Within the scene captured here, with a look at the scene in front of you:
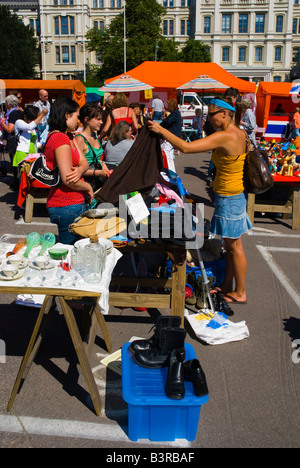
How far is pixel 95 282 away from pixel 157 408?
0.90 meters

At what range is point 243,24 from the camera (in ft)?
240

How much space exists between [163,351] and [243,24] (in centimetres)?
8015

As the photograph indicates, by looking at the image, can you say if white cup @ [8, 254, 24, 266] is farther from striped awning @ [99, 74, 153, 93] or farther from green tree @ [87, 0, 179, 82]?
green tree @ [87, 0, 179, 82]

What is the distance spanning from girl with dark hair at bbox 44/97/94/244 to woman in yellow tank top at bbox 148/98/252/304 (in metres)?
1.15

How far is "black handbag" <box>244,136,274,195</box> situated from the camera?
14.4 feet

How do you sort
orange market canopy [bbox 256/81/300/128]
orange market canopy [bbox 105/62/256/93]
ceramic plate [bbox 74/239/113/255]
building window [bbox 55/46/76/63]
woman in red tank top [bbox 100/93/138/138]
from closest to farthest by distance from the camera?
ceramic plate [bbox 74/239/113/255]
woman in red tank top [bbox 100/93/138/138]
orange market canopy [bbox 105/62/256/93]
orange market canopy [bbox 256/81/300/128]
building window [bbox 55/46/76/63]

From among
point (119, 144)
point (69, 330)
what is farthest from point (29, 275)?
point (119, 144)

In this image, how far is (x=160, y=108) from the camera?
16.5 metres

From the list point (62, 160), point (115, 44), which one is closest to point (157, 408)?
point (62, 160)

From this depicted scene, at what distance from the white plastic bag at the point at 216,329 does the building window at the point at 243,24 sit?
7871 centimetres

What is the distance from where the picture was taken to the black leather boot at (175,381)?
8.79 ft

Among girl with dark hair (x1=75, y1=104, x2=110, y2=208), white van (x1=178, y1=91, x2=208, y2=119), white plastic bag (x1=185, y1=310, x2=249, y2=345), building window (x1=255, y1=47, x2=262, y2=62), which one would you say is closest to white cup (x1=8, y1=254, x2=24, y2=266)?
white plastic bag (x1=185, y1=310, x2=249, y2=345)

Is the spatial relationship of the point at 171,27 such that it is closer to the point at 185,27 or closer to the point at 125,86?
the point at 185,27
